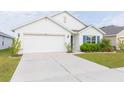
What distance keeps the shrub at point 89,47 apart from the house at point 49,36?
0.80m

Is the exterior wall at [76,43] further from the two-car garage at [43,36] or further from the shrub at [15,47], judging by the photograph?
the shrub at [15,47]

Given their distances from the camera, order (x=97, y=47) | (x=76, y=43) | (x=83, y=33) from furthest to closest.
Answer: (x=76, y=43), (x=83, y=33), (x=97, y=47)

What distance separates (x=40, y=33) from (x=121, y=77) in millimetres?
14647

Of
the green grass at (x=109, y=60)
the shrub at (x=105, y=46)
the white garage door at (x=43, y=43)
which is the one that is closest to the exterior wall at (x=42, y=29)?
the white garage door at (x=43, y=43)

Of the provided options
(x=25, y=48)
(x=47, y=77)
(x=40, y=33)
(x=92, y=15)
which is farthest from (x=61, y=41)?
(x=92, y=15)

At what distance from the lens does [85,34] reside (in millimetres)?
24828

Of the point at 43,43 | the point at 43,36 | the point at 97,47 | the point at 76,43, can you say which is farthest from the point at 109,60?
the point at 76,43

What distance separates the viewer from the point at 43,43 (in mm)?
22547

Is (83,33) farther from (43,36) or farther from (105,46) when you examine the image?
(43,36)

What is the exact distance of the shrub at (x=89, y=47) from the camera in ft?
77.7

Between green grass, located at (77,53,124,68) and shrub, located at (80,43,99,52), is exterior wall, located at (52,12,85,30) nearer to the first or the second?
shrub, located at (80,43,99,52)

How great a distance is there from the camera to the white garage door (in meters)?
21.7

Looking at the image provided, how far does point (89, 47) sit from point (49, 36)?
5.09 m

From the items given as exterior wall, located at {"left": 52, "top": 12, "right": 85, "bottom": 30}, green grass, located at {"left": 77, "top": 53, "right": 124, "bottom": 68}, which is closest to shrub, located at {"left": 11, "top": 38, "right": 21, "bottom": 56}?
green grass, located at {"left": 77, "top": 53, "right": 124, "bottom": 68}
